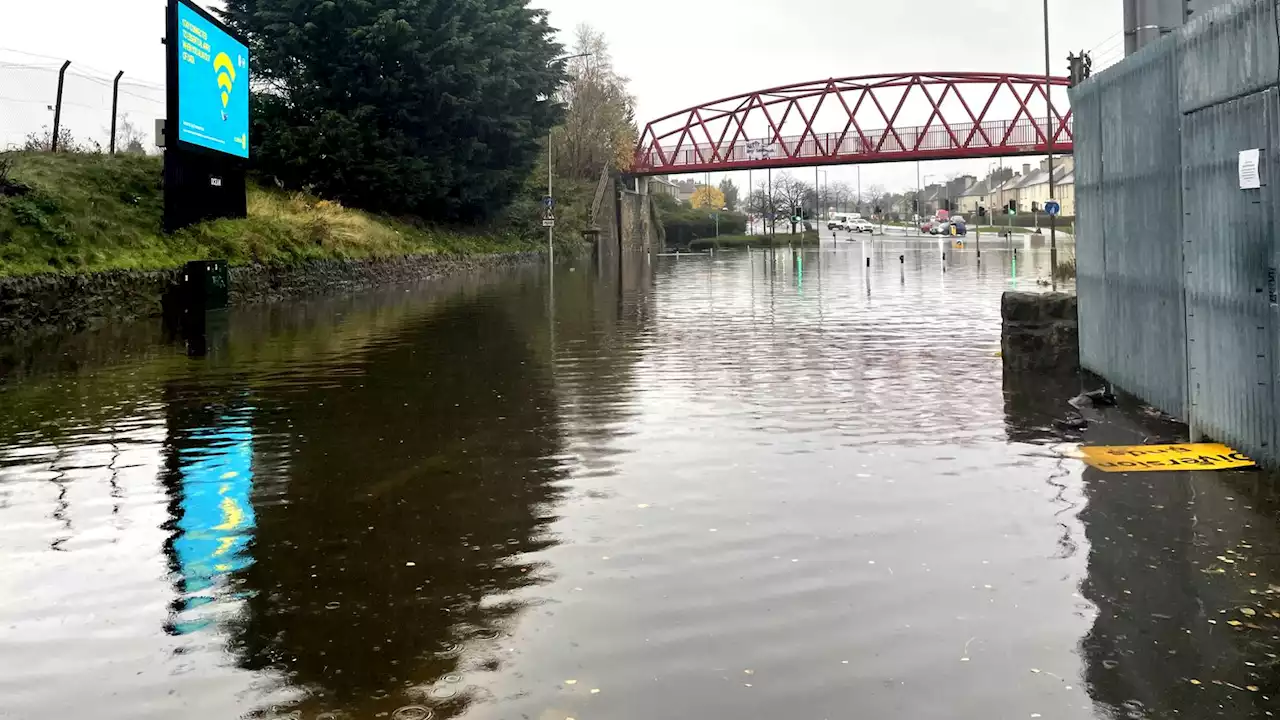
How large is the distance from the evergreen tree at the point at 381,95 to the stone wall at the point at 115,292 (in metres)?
10.6

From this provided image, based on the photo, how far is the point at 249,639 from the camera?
539 cm

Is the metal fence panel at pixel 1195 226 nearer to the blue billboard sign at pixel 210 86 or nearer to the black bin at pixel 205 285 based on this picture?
the black bin at pixel 205 285

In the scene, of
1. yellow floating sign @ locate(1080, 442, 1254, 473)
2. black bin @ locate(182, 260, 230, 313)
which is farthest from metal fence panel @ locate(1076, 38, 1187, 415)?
black bin @ locate(182, 260, 230, 313)

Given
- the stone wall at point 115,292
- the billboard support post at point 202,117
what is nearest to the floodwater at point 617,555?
the stone wall at point 115,292

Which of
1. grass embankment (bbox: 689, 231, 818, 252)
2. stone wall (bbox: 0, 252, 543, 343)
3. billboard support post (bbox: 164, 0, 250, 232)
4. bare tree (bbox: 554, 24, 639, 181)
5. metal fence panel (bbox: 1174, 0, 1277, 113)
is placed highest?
bare tree (bbox: 554, 24, 639, 181)

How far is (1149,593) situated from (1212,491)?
2.54m

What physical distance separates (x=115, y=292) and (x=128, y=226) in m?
4.10

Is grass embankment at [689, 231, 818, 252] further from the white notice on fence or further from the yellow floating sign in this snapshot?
the white notice on fence

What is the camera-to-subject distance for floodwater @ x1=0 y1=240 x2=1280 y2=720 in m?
4.78

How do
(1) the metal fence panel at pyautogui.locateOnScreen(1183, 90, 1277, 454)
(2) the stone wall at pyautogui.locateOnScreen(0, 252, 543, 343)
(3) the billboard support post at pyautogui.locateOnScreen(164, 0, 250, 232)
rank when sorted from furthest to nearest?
(3) the billboard support post at pyautogui.locateOnScreen(164, 0, 250, 232) → (2) the stone wall at pyautogui.locateOnScreen(0, 252, 543, 343) → (1) the metal fence panel at pyautogui.locateOnScreen(1183, 90, 1277, 454)

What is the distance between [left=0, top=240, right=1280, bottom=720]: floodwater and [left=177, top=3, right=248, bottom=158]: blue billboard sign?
583 inches

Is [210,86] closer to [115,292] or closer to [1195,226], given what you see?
[115,292]

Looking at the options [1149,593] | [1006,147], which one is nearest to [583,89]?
[1006,147]

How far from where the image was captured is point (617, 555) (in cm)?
673
